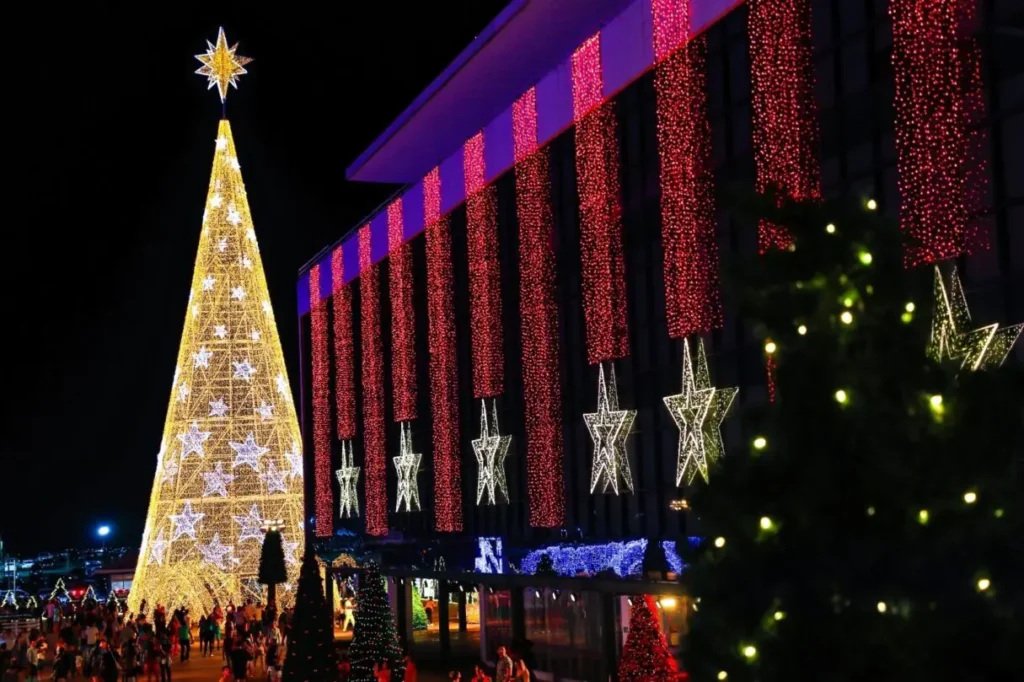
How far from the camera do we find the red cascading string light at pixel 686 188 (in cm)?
2745

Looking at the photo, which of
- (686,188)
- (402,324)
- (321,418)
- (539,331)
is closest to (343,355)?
(321,418)

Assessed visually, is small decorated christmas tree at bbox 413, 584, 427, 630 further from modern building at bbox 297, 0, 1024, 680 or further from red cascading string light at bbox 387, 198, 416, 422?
red cascading string light at bbox 387, 198, 416, 422

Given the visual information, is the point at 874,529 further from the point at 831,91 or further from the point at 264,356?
the point at 264,356

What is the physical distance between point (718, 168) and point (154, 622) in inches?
964

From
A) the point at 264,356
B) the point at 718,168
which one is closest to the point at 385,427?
the point at 264,356

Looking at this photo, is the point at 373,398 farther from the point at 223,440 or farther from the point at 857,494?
the point at 857,494

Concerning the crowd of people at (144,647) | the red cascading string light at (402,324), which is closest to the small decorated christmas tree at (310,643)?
the crowd of people at (144,647)

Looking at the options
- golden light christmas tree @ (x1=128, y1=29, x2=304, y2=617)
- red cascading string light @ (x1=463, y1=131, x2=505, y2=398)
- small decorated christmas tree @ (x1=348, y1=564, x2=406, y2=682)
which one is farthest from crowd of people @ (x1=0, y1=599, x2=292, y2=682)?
red cascading string light @ (x1=463, y1=131, x2=505, y2=398)

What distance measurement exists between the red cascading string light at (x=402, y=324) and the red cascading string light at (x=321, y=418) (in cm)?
991

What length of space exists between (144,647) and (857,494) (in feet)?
91.4

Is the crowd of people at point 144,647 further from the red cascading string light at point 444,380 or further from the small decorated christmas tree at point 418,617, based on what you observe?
the red cascading string light at point 444,380

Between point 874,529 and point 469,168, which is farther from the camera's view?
point 469,168

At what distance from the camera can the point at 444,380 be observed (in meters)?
42.7

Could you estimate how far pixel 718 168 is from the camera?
1096 inches
